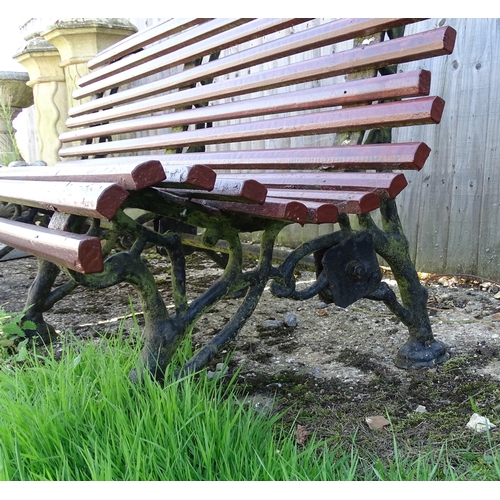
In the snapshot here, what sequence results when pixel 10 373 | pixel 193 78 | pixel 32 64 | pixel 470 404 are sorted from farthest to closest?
pixel 32 64, pixel 193 78, pixel 10 373, pixel 470 404

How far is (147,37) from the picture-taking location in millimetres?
2986

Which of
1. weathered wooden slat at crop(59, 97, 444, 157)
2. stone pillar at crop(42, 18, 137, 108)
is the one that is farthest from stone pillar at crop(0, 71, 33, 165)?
weathered wooden slat at crop(59, 97, 444, 157)

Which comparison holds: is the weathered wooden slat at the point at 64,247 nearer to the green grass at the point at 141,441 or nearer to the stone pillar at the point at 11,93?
the green grass at the point at 141,441

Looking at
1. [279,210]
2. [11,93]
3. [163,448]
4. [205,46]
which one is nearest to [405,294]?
[279,210]

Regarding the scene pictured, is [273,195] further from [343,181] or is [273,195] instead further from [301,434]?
[301,434]

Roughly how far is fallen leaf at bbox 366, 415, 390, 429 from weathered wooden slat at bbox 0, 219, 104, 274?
87 cm

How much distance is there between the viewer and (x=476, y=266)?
3.04 metres

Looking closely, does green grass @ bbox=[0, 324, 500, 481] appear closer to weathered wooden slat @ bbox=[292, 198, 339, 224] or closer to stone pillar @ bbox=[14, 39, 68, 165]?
weathered wooden slat @ bbox=[292, 198, 339, 224]

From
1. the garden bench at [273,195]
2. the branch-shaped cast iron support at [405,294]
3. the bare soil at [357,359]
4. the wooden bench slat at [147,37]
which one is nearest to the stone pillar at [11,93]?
the wooden bench slat at [147,37]

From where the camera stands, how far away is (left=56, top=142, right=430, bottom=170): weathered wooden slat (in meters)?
1.47

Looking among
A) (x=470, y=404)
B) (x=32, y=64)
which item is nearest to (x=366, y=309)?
(x=470, y=404)

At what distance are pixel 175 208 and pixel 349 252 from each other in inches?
21.3

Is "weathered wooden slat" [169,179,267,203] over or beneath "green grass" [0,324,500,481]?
over

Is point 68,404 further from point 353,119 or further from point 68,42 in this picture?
point 68,42
